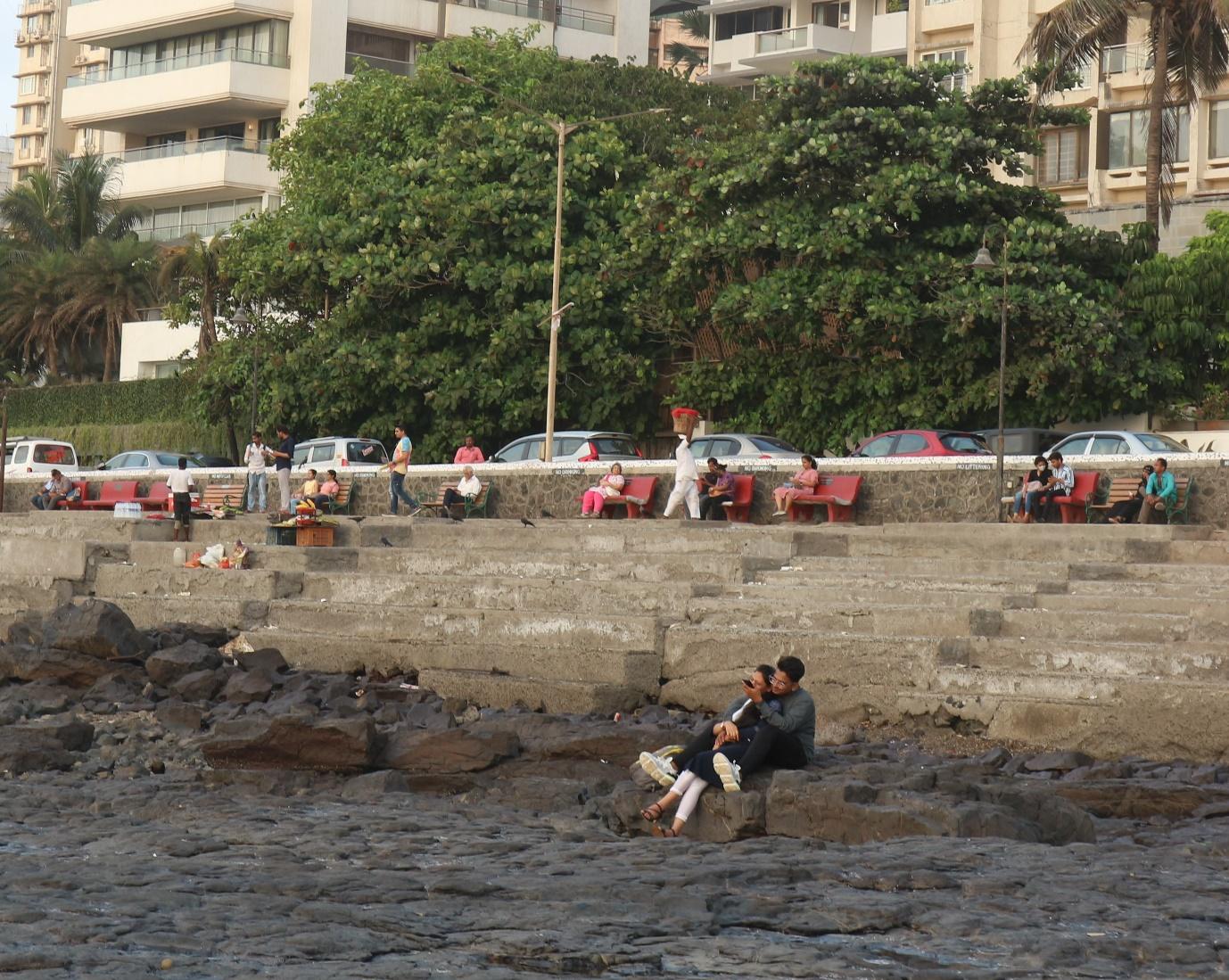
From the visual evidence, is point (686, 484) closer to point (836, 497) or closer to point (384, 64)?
point (836, 497)

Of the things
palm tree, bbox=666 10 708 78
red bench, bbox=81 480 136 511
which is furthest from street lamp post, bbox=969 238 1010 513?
palm tree, bbox=666 10 708 78

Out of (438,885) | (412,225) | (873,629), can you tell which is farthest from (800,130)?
(438,885)

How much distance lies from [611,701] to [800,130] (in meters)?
17.1

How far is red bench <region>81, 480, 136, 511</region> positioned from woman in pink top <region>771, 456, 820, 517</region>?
14.2 m

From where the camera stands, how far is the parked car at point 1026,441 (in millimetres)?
27250

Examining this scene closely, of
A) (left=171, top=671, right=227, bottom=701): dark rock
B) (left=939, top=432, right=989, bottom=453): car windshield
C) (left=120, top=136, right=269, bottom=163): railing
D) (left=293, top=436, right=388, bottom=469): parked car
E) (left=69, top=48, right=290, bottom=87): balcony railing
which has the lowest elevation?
(left=171, top=671, right=227, bottom=701): dark rock

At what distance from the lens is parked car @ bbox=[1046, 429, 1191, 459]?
2428 cm

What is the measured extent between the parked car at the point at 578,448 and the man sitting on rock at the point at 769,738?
1679 centimetres

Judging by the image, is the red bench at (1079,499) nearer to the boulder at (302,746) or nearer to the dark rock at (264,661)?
the dark rock at (264,661)

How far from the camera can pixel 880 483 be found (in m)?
24.2

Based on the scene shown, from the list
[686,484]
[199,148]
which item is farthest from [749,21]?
[686,484]

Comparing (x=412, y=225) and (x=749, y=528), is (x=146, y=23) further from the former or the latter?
(x=749, y=528)

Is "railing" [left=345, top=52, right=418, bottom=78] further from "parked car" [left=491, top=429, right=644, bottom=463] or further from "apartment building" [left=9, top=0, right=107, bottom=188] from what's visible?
"apartment building" [left=9, top=0, right=107, bottom=188]

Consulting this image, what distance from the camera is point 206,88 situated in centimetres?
5441
